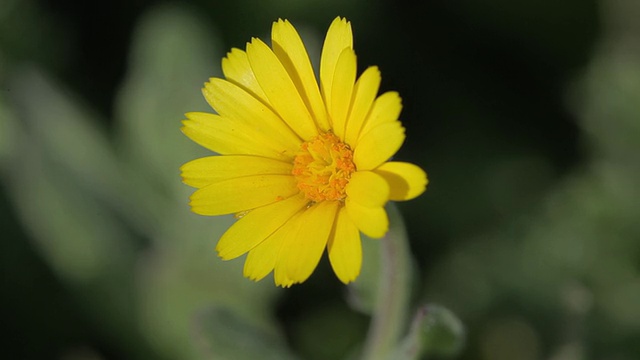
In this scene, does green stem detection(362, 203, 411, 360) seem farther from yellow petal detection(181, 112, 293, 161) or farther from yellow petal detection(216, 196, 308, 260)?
yellow petal detection(181, 112, 293, 161)

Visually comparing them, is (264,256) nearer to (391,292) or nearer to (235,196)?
(235,196)

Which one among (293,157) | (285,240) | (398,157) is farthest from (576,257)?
(285,240)

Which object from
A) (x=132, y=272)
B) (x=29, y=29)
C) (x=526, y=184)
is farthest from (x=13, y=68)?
(x=526, y=184)

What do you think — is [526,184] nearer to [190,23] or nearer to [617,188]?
[617,188]

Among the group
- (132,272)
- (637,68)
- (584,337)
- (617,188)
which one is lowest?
(132,272)

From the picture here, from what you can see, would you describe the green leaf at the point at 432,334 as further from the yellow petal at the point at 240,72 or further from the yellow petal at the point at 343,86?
the yellow petal at the point at 240,72

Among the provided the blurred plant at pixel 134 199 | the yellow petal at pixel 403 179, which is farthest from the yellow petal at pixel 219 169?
the blurred plant at pixel 134 199
